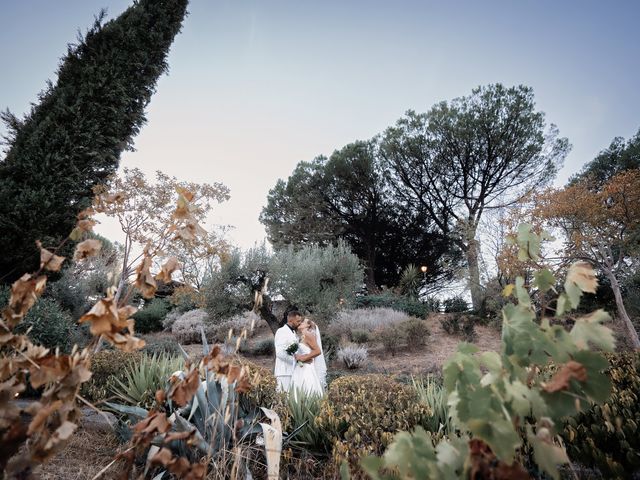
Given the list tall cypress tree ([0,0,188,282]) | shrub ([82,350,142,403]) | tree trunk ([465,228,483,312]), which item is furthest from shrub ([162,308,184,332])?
tree trunk ([465,228,483,312])

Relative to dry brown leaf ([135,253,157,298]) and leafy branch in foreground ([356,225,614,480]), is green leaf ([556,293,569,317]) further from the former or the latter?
dry brown leaf ([135,253,157,298])

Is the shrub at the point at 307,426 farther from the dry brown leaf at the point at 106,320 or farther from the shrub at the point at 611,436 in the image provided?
the dry brown leaf at the point at 106,320

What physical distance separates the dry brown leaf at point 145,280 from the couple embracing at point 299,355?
409 centimetres

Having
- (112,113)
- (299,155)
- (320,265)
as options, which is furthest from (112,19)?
(299,155)

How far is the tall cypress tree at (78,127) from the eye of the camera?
6977 millimetres

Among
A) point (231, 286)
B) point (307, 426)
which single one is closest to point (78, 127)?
point (231, 286)

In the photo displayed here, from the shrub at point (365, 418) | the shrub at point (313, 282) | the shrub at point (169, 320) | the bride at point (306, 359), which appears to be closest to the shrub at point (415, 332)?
the shrub at point (313, 282)

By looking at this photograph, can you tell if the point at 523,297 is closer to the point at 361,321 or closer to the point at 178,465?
the point at 178,465

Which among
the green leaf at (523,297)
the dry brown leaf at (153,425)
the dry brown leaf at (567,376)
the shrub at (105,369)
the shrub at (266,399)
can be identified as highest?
the green leaf at (523,297)

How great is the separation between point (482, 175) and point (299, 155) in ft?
43.6

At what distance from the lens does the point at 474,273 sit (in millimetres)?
17047

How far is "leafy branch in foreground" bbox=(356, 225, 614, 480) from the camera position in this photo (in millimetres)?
565

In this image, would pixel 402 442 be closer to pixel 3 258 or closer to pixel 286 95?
pixel 3 258

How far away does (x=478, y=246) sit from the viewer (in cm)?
1596
